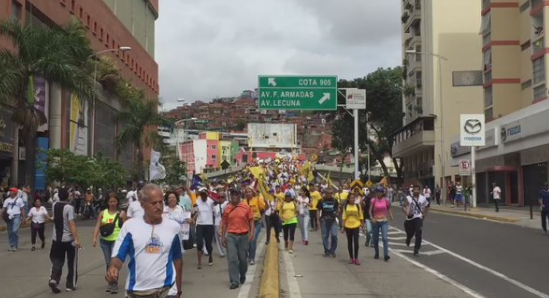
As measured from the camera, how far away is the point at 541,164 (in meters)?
36.9

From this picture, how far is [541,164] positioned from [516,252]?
2283 centimetres

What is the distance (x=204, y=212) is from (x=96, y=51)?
4518 cm

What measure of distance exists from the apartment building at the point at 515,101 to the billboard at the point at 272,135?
97717 mm

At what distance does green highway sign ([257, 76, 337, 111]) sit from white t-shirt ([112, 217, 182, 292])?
981 inches

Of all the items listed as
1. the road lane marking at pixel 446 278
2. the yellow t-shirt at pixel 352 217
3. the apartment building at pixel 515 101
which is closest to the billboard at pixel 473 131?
the apartment building at pixel 515 101

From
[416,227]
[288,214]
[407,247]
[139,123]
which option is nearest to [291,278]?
[288,214]

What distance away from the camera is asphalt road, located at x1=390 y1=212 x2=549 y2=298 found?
35.9 ft

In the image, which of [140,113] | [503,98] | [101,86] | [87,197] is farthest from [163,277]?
[101,86]

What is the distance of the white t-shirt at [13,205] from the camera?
17328mm

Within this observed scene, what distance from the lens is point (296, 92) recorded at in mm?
30016

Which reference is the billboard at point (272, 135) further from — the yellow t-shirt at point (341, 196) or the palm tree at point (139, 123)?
the yellow t-shirt at point (341, 196)

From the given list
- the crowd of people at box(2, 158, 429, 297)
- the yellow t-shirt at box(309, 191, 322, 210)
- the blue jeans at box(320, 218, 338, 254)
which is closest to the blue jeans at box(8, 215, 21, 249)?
the crowd of people at box(2, 158, 429, 297)

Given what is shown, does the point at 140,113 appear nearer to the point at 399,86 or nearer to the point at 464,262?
the point at 464,262

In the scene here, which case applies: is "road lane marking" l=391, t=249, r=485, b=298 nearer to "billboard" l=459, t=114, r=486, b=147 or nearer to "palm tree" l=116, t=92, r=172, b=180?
"billboard" l=459, t=114, r=486, b=147
